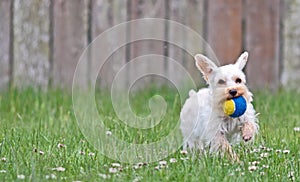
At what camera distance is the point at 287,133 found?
13.6ft

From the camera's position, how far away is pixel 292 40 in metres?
6.21

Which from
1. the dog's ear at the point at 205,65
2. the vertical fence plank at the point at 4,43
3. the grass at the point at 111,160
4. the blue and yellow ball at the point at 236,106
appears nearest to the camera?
the grass at the point at 111,160

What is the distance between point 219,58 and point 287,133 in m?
2.10

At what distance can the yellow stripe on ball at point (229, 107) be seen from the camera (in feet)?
11.1

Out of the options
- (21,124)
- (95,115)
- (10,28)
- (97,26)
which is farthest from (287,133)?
(10,28)

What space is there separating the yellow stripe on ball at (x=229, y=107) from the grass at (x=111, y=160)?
0.23 metres

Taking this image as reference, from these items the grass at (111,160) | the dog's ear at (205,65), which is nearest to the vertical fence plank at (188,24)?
the grass at (111,160)

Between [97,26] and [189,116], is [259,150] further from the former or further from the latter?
[97,26]

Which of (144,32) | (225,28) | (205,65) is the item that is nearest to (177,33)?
(144,32)

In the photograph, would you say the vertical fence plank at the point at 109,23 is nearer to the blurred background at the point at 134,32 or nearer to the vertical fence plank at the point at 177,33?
the blurred background at the point at 134,32

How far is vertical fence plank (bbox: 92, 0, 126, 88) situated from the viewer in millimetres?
6172

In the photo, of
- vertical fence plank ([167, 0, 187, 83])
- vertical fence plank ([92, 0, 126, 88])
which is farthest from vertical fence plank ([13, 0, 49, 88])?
vertical fence plank ([167, 0, 187, 83])

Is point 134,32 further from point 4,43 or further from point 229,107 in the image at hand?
point 229,107

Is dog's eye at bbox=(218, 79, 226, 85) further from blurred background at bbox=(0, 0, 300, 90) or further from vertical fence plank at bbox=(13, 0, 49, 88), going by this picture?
vertical fence plank at bbox=(13, 0, 49, 88)
